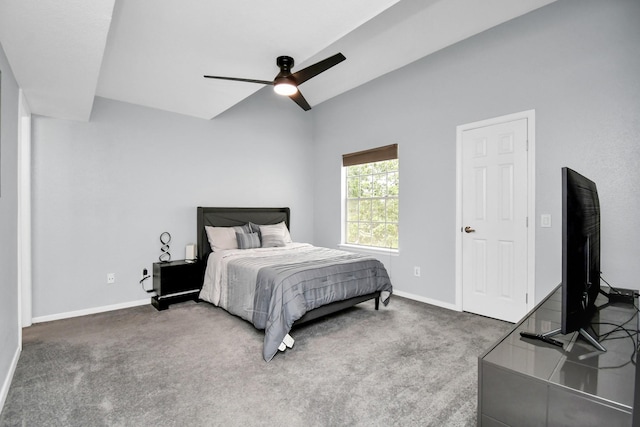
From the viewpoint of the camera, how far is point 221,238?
167 inches

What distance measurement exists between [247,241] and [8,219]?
242 centimetres

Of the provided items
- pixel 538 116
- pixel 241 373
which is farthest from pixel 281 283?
pixel 538 116

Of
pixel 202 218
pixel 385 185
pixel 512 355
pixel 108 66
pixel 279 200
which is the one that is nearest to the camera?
pixel 512 355

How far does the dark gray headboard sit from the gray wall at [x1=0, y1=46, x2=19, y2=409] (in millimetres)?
1963

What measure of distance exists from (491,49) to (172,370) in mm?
4257

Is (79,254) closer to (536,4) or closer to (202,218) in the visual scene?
(202,218)

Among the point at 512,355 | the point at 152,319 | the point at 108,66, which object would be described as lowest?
the point at 152,319

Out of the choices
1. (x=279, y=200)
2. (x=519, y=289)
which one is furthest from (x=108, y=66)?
(x=519, y=289)

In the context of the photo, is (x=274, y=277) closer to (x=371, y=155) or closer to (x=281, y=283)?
(x=281, y=283)

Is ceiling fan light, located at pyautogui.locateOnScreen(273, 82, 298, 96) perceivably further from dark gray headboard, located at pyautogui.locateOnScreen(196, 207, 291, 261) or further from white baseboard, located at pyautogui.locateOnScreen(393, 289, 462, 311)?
white baseboard, located at pyautogui.locateOnScreen(393, 289, 462, 311)

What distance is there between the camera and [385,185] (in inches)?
185

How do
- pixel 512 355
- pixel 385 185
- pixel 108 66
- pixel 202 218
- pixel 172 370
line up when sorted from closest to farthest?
pixel 512 355
pixel 172 370
pixel 108 66
pixel 202 218
pixel 385 185

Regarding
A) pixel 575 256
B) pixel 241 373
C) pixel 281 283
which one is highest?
pixel 575 256

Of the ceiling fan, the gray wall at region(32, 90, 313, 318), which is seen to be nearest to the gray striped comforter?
the gray wall at region(32, 90, 313, 318)
